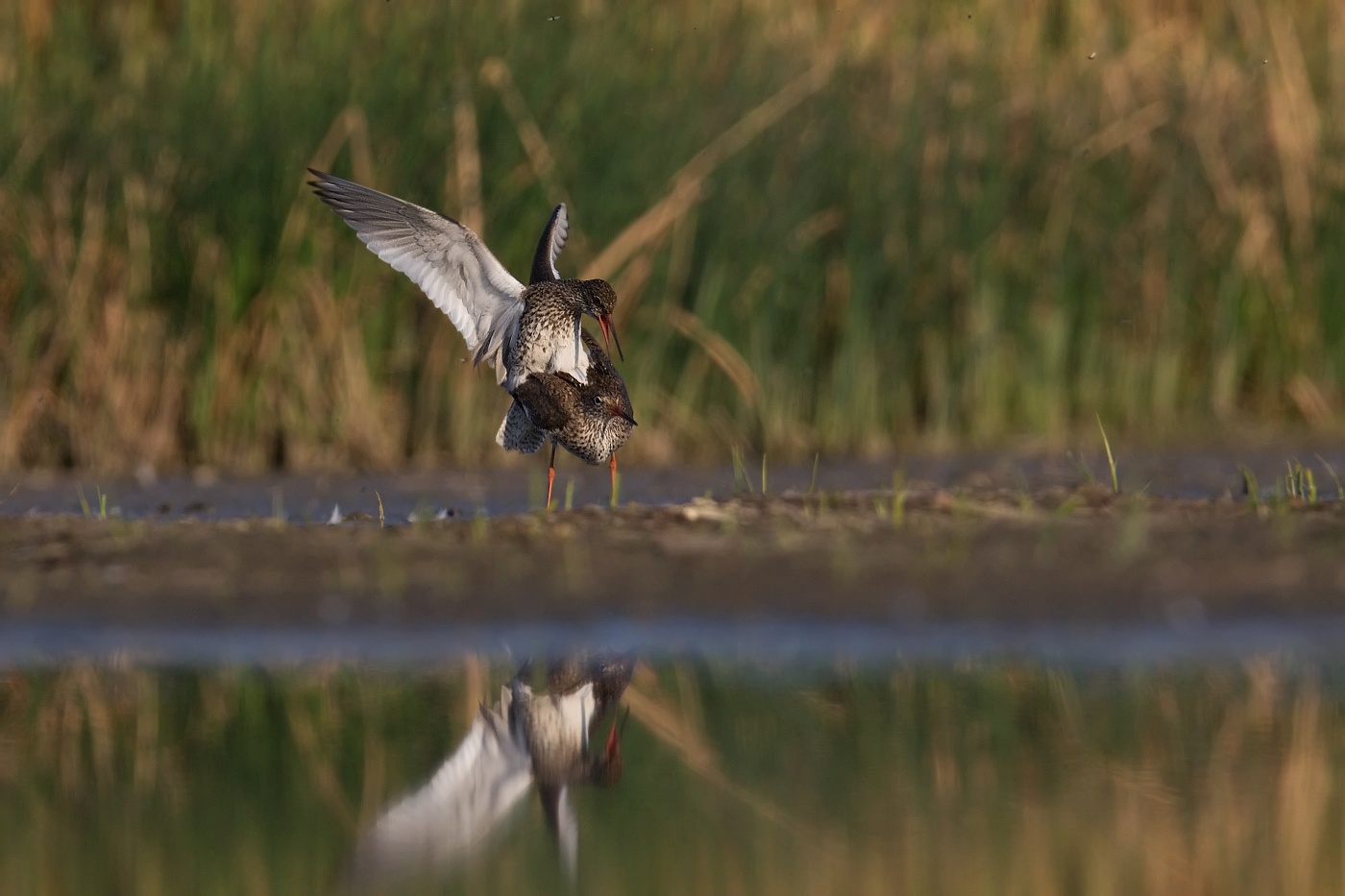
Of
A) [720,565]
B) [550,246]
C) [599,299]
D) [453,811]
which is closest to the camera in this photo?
[453,811]

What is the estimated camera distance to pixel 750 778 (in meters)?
4.85

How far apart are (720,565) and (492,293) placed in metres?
2.17

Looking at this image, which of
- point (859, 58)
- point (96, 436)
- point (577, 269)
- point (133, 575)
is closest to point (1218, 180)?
point (859, 58)

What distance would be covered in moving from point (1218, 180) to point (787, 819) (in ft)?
25.2

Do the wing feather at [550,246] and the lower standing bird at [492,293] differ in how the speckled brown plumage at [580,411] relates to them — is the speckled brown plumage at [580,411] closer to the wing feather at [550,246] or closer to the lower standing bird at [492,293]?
the lower standing bird at [492,293]

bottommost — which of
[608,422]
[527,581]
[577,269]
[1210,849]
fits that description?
[1210,849]

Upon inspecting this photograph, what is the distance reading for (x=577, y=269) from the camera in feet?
34.8

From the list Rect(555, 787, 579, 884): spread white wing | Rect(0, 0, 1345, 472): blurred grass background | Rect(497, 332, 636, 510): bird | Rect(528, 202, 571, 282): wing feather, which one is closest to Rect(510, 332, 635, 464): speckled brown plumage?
Rect(497, 332, 636, 510): bird

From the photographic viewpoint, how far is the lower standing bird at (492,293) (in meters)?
8.62

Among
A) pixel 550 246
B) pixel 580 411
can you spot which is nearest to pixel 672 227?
pixel 550 246

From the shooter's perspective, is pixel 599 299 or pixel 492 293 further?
pixel 492 293

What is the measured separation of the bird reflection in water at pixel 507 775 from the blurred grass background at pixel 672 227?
4.72 m

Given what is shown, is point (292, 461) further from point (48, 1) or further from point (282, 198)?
point (48, 1)

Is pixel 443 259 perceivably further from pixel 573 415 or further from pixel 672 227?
pixel 672 227
